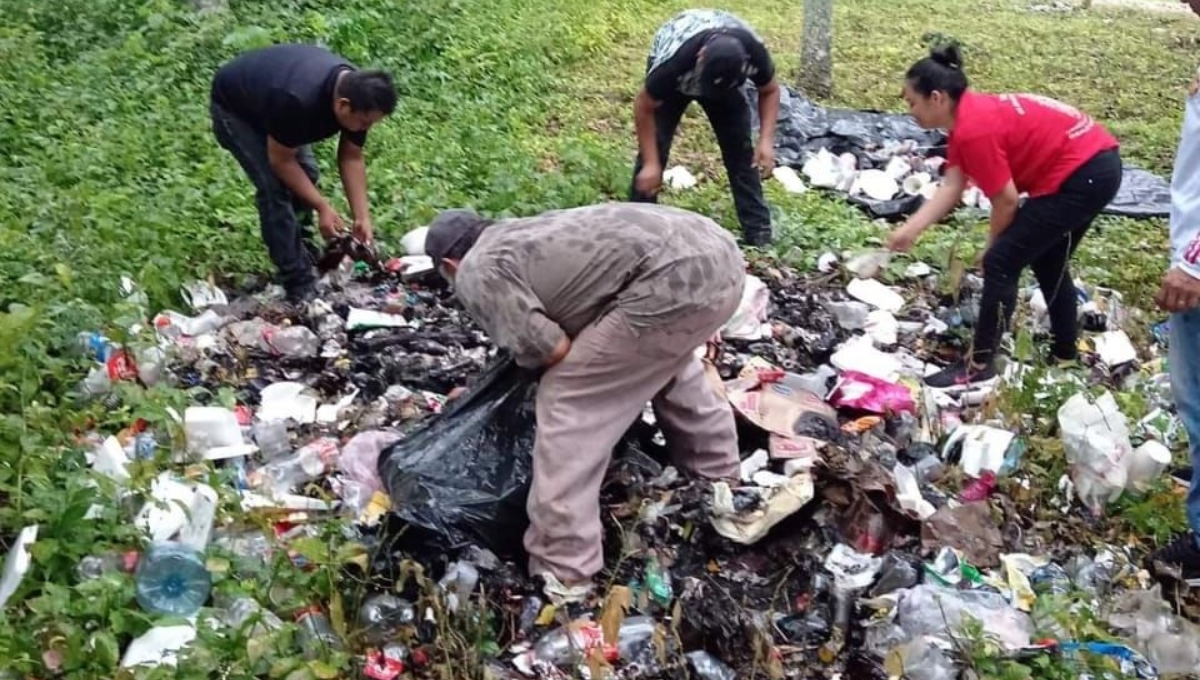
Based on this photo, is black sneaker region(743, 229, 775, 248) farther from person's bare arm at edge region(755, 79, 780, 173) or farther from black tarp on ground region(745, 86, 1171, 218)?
black tarp on ground region(745, 86, 1171, 218)

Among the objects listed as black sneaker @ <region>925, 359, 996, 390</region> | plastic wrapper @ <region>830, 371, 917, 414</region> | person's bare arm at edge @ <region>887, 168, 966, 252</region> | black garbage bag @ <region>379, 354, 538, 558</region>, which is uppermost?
person's bare arm at edge @ <region>887, 168, 966, 252</region>

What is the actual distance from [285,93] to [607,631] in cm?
276

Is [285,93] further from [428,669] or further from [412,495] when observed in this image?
[428,669]

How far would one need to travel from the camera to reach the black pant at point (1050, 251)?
14.9 ft

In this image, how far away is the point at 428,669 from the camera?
10.4 feet

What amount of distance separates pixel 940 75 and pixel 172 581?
125 inches

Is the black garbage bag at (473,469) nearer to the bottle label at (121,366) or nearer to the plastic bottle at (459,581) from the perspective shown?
the plastic bottle at (459,581)

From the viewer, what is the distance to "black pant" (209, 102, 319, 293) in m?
5.17

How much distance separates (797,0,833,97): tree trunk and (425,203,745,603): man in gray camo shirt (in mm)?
6214

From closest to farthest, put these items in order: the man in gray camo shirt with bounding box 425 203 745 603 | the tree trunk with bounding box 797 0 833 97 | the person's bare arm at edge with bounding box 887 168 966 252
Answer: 1. the man in gray camo shirt with bounding box 425 203 745 603
2. the person's bare arm at edge with bounding box 887 168 966 252
3. the tree trunk with bounding box 797 0 833 97

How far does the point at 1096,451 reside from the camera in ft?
13.0

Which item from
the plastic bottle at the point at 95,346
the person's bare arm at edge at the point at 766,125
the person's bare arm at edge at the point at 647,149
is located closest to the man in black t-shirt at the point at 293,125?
the plastic bottle at the point at 95,346

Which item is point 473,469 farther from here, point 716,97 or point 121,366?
point 716,97

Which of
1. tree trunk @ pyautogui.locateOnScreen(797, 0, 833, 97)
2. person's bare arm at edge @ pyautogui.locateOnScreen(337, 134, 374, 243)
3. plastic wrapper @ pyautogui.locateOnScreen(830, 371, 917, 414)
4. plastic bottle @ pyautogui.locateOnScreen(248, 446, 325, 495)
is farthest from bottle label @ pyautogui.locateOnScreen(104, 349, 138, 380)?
tree trunk @ pyautogui.locateOnScreen(797, 0, 833, 97)
